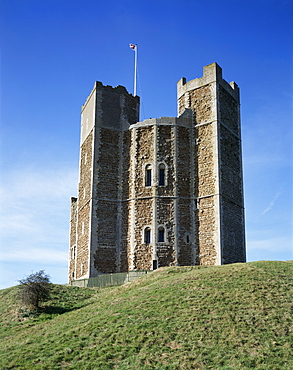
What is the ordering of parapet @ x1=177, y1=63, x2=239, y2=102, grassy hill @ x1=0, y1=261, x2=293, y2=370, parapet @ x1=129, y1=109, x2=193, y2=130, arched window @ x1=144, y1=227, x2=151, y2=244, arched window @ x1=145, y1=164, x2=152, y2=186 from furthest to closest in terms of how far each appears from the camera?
parapet @ x1=177, y1=63, x2=239, y2=102, parapet @ x1=129, y1=109, x2=193, y2=130, arched window @ x1=145, y1=164, x2=152, y2=186, arched window @ x1=144, y1=227, x2=151, y2=244, grassy hill @ x1=0, y1=261, x2=293, y2=370

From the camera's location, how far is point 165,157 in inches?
1380

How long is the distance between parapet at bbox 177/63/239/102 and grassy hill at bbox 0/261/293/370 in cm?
1571

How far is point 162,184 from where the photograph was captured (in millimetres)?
34688

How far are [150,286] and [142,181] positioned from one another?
11.3 m

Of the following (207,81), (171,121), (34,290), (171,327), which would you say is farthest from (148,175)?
(171,327)

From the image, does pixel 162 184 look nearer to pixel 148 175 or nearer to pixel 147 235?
pixel 148 175

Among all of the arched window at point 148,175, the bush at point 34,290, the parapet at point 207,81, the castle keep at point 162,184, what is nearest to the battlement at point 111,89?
the castle keep at point 162,184

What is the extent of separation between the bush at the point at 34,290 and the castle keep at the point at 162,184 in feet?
21.0

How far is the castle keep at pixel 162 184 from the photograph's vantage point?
33344 millimetres

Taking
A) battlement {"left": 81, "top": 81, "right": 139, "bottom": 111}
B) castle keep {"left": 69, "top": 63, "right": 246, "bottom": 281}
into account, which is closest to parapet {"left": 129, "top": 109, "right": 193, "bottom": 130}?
castle keep {"left": 69, "top": 63, "right": 246, "bottom": 281}

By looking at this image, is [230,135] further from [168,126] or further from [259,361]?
[259,361]

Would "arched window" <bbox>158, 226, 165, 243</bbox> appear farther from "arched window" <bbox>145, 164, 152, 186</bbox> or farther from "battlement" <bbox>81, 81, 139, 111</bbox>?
"battlement" <bbox>81, 81, 139, 111</bbox>

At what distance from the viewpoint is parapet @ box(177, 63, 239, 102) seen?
36312mm

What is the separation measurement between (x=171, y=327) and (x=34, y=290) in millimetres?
9446
